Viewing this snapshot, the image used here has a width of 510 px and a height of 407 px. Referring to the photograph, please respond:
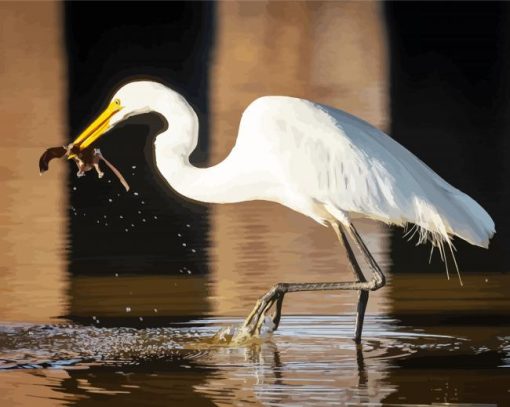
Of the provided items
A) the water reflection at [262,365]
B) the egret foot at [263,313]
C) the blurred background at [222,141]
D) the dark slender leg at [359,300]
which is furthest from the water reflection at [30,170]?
the dark slender leg at [359,300]

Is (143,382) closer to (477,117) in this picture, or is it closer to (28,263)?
(28,263)

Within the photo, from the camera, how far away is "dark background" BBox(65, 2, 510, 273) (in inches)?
399

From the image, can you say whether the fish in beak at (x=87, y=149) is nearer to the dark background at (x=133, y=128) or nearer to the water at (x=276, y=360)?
the water at (x=276, y=360)

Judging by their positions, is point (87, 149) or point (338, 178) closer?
point (338, 178)

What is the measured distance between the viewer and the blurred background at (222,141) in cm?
841

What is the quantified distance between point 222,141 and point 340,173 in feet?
21.1

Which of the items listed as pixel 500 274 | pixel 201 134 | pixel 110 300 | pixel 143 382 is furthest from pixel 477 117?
pixel 143 382

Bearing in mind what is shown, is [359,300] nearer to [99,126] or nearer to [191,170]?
[191,170]

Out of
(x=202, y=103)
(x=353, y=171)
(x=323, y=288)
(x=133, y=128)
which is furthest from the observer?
(x=202, y=103)

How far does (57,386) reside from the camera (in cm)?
623

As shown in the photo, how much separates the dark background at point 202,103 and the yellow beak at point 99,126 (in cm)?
149

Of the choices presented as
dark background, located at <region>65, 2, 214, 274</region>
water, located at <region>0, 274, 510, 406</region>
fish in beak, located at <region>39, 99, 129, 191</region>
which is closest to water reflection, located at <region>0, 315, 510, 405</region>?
water, located at <region>0, 274, 510, 406</region>

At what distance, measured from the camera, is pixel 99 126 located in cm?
771

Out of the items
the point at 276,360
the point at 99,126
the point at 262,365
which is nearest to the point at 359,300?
the point at 276,360
